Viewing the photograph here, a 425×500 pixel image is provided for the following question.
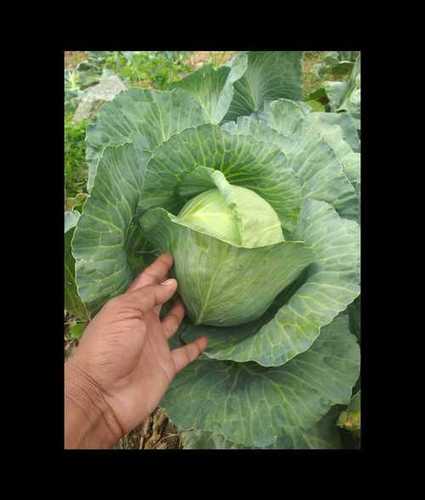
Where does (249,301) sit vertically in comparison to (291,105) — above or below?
below

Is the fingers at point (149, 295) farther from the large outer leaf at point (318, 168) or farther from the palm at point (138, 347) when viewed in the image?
the large outer leaf at point (318, 168)

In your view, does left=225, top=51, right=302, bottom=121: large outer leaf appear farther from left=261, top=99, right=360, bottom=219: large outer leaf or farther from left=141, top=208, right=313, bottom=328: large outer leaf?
left=141, top=208, right=313, bottom=328: large outer leaf

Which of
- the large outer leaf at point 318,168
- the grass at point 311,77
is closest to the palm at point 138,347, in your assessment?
the large outer leaf at point 318,168

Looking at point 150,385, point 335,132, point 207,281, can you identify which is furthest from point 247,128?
point 150,385

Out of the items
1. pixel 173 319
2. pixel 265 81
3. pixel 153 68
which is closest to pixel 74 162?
pixel 153 68

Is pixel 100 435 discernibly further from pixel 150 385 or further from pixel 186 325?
pixel 186 325

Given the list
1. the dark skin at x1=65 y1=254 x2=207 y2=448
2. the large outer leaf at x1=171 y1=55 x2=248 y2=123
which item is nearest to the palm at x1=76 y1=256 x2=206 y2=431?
the dark skin at x1=65 y1=254 x2=207 y2=448
